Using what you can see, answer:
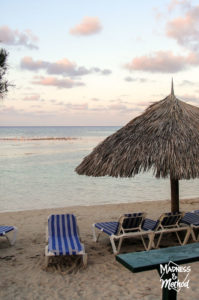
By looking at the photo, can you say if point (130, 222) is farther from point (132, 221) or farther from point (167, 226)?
point (167, 226)

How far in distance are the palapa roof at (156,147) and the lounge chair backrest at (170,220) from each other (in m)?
0.69

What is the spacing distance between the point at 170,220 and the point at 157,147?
130 centimetres

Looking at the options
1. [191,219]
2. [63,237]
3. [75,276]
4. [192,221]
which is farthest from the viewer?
[191,219]

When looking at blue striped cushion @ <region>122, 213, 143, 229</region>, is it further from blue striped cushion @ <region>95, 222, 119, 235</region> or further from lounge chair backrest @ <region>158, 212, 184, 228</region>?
lounge chair backrest @ <region>158, 212, 184, 228</region>

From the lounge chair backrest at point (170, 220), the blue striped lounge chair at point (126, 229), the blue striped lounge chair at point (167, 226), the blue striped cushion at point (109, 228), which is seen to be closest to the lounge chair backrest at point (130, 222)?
the blue striped lounge chair at point (126, 229)

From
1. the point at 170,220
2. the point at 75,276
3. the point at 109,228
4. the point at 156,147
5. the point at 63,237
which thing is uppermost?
the point at 156,147

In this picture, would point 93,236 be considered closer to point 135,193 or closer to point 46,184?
point 135,193

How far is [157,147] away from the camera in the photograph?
5969 millimetres

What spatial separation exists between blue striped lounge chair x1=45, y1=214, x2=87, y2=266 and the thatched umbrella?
3.34ft

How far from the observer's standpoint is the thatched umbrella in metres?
5.79

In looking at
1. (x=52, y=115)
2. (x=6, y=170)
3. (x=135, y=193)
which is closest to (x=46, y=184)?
(x=135, y=193)

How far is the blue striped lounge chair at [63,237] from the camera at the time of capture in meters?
5.13

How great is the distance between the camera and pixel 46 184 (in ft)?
57.2

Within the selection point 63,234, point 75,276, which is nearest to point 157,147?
point 63,234
